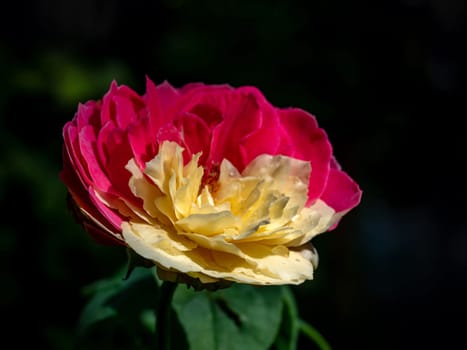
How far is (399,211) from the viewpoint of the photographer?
7.84 ft

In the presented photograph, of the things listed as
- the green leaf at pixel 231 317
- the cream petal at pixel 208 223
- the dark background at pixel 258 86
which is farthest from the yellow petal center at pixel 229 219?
the dark background at pixel 258 86

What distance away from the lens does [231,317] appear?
0.70 metres

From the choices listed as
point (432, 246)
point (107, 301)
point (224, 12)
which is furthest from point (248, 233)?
point (432, 246)

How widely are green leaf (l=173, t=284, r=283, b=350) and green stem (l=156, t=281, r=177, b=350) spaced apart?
0.17ft

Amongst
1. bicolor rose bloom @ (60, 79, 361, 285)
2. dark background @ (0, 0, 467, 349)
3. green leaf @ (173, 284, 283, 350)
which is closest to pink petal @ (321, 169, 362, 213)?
bicolor rose bloom @ (60, 79, 361, 285)

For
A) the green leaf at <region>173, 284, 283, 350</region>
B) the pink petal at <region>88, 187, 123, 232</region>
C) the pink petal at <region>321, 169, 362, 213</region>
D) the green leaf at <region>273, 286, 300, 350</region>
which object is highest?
the pink petal at <region>88, 187, 123, 232</region>

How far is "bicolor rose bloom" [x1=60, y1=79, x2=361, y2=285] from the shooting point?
1.80 ft

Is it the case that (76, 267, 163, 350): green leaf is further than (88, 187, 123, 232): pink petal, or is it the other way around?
(76, 267, 163, 350): green leaf

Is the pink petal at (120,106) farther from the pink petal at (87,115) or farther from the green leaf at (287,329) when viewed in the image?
the green leaf at (287,329)

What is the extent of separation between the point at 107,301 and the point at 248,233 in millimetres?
252

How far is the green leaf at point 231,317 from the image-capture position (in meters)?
0.68

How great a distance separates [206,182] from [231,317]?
0.47 feet

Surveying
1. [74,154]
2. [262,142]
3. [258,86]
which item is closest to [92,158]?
[74,154]

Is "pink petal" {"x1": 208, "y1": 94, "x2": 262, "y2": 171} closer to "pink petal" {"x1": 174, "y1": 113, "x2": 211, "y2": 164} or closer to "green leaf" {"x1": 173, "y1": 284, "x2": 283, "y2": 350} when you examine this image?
"pink petal" {"x1": 174, "y1": 113, "x2": 211, "y2": 164}
